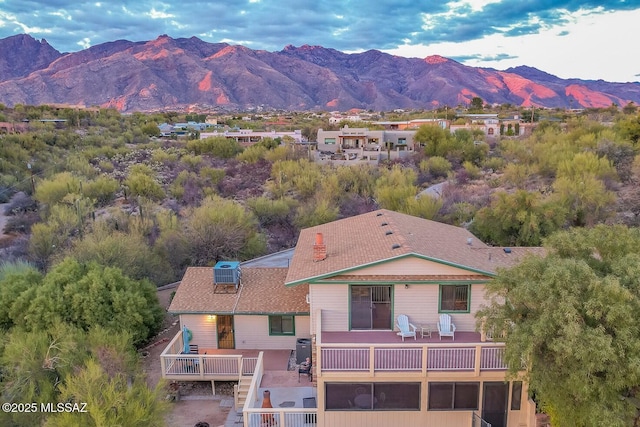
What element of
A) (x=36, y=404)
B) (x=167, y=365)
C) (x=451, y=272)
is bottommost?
(x=167, y=365)

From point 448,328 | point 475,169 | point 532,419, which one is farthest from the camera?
point 475,169

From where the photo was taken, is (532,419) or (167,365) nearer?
(532,419)

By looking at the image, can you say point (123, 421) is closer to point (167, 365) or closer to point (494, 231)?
point (167, 365)

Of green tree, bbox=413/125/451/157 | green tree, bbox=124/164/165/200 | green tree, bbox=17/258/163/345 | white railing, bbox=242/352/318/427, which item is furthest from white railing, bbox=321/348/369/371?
green tree, bbox=413/125/451/157

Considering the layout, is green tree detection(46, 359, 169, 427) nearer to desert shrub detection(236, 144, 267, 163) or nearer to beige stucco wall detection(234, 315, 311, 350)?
beige stucco wall detection(234, 315, 311, 350)

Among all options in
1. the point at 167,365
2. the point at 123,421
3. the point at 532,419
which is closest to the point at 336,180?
the point at 167,365

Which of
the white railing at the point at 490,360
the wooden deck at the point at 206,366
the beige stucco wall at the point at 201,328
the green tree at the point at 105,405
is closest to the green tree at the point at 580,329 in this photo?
the white railing at the point at 490,360
